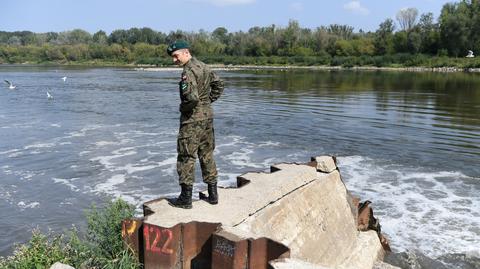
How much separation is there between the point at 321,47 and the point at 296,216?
13741cm

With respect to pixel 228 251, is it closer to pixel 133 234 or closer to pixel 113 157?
pixel 133 234

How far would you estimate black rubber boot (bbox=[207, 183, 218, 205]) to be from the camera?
6793 mm

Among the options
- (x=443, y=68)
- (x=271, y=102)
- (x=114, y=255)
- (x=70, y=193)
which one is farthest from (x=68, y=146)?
(x=443, y=68)

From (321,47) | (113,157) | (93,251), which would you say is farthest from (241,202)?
(321,47)

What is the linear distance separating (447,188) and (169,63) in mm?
124409

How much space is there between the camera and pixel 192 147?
6.42 meters

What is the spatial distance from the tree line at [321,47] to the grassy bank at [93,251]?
325 feet

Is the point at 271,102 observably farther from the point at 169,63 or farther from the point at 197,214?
the point at 169,63

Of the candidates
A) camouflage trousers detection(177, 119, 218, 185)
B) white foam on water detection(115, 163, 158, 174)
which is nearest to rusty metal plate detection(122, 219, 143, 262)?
camouflage trousers detection(177, 119, 218, 185)

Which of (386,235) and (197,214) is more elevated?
(197,214)

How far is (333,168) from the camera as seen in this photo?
9344 mm

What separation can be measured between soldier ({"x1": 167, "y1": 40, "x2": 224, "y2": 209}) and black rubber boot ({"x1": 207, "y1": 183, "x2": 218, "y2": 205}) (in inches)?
5.0

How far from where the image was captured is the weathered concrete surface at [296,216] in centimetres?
640

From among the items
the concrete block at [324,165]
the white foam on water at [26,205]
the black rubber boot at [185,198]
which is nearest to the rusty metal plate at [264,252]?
the black rubber boot at [185,198]
